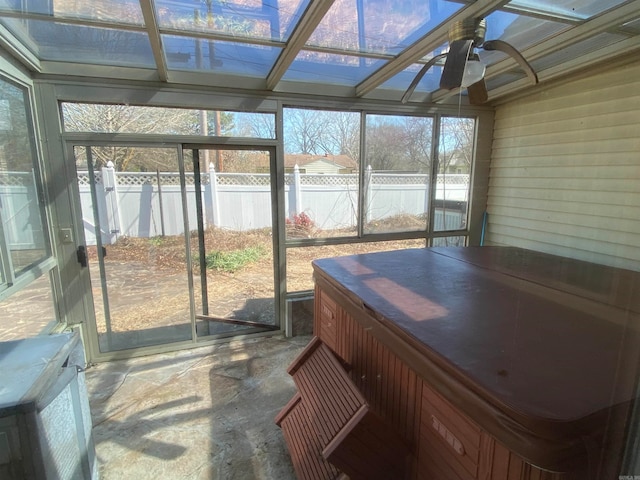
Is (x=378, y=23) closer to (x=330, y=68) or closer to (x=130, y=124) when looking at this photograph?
(x=330, y=68)

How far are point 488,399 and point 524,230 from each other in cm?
321

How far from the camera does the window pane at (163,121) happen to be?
274 centimetres

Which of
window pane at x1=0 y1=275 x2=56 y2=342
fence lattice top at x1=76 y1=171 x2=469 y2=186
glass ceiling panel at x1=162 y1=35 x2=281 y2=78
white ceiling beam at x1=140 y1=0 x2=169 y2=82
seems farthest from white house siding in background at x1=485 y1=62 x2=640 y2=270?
window pane at x1=0 y1=275 x2=56 y2=342

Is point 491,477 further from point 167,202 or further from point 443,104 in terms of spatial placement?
point 443,104

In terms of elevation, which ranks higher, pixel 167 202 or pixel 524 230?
pixel 167 202

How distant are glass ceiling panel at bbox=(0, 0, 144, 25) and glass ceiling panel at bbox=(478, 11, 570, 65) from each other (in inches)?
89.7

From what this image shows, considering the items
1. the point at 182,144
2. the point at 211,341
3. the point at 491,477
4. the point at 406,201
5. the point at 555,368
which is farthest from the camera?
the point at 406,201

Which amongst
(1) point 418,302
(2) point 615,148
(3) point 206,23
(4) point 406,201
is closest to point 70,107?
(3) point 206,23

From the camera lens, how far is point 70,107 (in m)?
2.72

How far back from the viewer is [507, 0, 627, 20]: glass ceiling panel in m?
1.98

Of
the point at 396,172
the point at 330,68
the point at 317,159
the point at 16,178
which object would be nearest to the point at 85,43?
the point at 16,178

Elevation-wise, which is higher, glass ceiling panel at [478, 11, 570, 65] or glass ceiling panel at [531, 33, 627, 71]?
glass ceiling panel at [478, 11, 570, 65]

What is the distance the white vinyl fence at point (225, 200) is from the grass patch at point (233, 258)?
0.87ft

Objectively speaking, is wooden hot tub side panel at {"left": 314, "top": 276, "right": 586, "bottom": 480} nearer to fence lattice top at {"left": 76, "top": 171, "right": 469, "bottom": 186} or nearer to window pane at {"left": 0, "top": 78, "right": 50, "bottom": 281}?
fence lattice top at {"left": 76, "top": 171, "right": 469, "bottom": 186}
